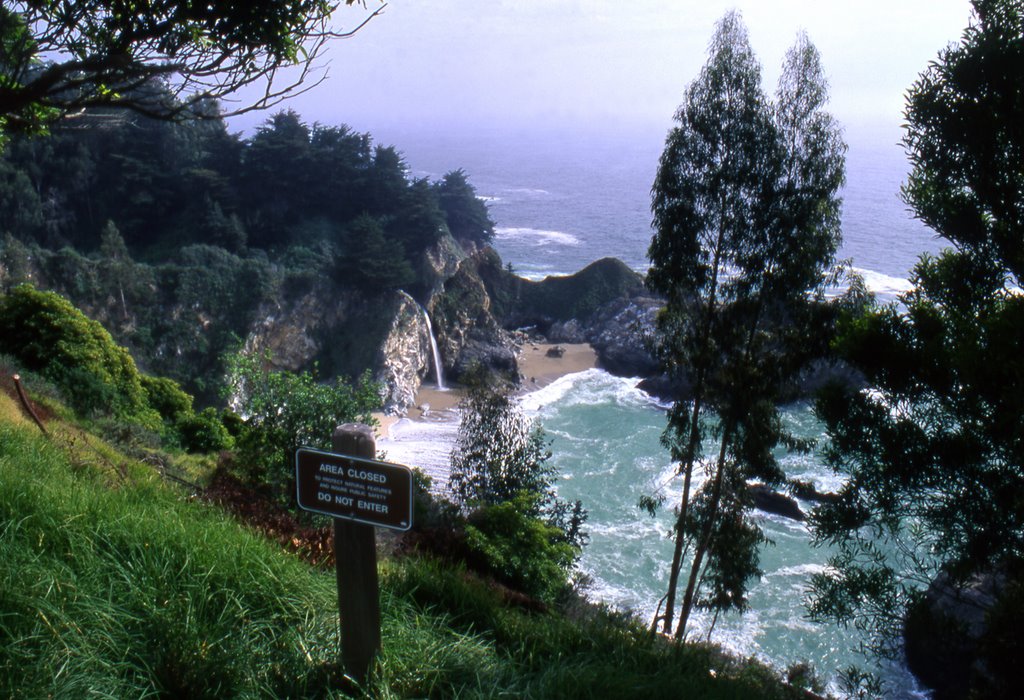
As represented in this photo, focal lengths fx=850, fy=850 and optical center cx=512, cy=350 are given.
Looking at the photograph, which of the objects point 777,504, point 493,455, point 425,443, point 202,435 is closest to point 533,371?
point 425,443

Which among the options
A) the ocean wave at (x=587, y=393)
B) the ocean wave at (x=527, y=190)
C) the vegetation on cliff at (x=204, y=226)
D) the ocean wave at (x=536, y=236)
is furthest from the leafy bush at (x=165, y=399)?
the ocean wave at (x=527, y=190)

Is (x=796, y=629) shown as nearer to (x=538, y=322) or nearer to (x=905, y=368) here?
(x=905, y=368)

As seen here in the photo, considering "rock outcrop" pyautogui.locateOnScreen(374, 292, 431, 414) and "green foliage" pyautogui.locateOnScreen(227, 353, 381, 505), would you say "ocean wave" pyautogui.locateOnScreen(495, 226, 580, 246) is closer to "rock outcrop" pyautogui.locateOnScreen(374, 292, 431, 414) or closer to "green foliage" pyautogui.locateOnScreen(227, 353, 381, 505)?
"rock outcrop" pyautogui.locateOnScreen(374, 292, 431, 414)

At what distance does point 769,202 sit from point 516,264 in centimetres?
4345

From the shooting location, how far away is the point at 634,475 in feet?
85.3

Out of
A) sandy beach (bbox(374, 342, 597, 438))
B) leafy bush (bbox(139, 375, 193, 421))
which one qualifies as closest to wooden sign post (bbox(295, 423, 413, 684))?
leafy bush (bbox(139, 375, 193, 421))

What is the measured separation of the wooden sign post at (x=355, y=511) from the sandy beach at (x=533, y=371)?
1008 inches

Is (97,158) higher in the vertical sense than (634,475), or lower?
higher

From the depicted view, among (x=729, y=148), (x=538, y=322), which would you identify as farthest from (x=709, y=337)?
(x=538, y=322)

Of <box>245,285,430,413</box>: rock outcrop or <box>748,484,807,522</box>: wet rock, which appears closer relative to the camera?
<box>748,484,807,522</box>: wet rock

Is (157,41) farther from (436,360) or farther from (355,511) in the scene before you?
(436,360)

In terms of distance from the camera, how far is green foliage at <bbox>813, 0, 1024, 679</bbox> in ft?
17.9

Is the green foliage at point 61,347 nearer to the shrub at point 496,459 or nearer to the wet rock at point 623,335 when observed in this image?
the shrub at point 496,459

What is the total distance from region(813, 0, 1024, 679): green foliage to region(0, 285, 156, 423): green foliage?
39.4 ft
